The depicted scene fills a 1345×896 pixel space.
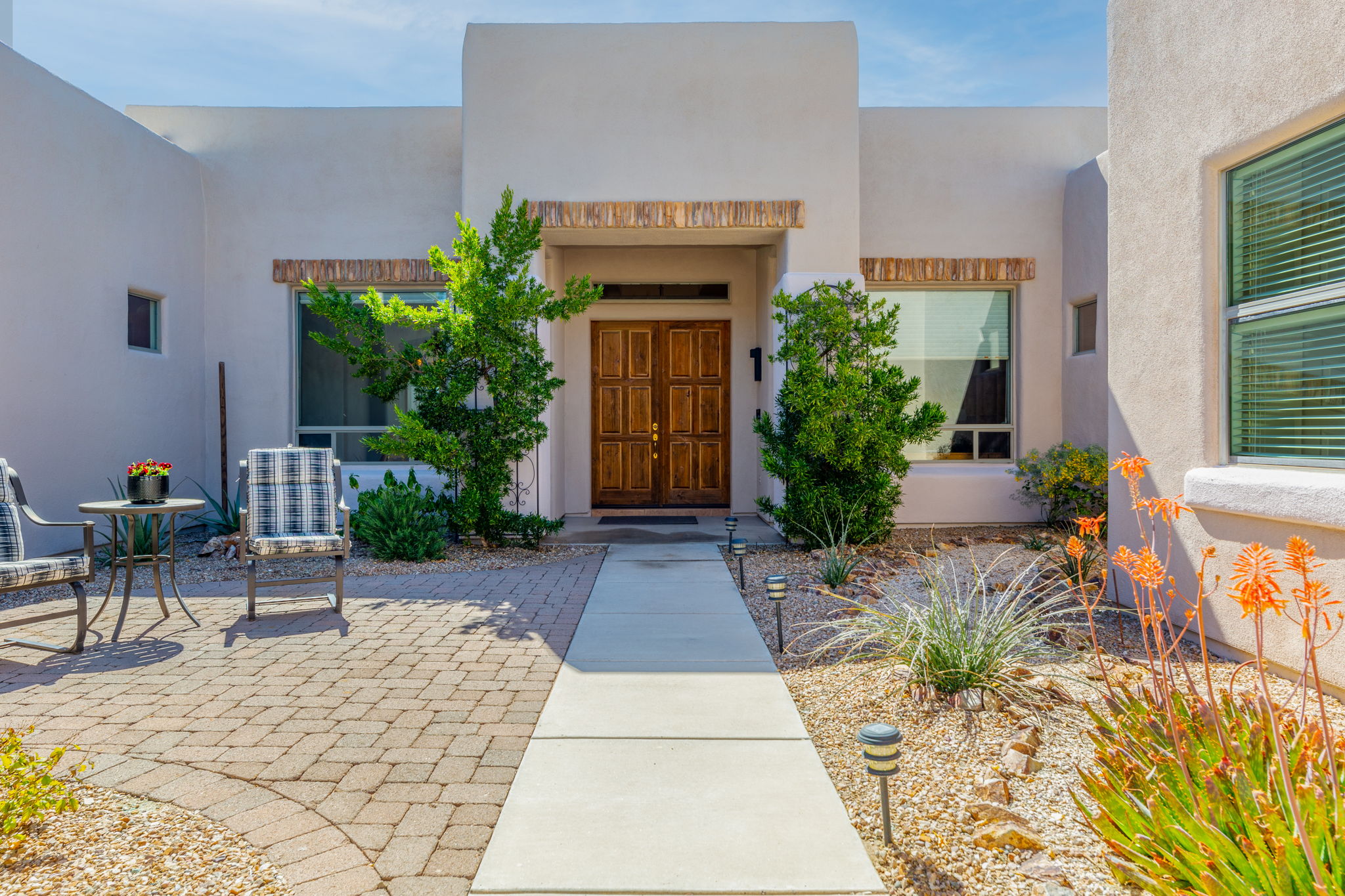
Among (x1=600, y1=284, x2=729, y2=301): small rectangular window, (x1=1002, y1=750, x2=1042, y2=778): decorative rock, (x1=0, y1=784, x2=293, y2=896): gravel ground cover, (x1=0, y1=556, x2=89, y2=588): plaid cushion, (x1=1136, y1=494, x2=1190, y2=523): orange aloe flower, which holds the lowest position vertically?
(x1=0, y1=784, x2=293, y2=896): gravel ground cover

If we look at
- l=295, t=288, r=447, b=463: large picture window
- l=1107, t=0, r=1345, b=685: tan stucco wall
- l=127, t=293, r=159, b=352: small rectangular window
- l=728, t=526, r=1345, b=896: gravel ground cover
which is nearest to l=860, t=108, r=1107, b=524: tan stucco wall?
l=1107, t=0, r=1345, b=685: tan stucco wall

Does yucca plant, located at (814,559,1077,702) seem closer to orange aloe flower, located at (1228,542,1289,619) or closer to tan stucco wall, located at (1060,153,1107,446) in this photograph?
orange aloe flower, located at (1228,542,1289,619)

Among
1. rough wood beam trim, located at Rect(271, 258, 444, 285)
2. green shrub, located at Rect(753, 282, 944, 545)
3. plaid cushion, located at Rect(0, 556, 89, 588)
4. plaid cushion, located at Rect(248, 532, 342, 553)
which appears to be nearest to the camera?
plaid cushion, located at Rect(0, 556, 89, 588)

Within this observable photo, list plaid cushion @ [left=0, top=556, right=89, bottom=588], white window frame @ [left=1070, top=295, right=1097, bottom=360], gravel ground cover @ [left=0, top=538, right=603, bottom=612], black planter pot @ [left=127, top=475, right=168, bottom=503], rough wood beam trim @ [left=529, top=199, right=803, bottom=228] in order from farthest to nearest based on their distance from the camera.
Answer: white window frame @ [left=1070, top=295, right=1097, bottom=360], rough wood beam trim @ [left=529, top=199, right=803, bottom=228], gravel ground cover @ [left=0, top=538, right=603, bottom=612], black planter pot @ [left=127, top=475, right=168, bottom=503], plaid cushion @ [left=0, top=556, right=89, bottom=588]

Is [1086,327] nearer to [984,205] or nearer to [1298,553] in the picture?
[984,205]

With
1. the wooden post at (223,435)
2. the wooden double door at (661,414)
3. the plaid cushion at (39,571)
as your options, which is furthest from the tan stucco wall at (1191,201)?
the wooden post at (223,435)

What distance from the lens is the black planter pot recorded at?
5.38 m

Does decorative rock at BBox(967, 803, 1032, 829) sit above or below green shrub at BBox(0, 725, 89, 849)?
below

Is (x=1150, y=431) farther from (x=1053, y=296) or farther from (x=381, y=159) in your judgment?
(x=381, y=159)

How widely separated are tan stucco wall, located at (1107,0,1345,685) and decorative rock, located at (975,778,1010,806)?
1.95 m

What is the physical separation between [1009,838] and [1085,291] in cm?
784

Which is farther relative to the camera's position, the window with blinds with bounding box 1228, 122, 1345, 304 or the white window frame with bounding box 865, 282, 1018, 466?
the white window frame with bounding box 865, 282, 1018, 466

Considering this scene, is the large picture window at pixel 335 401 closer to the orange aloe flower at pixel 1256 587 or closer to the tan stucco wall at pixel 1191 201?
the tan stucco wall at pixel 1191 201

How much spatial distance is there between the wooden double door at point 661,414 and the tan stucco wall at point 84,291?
4.71 metres
